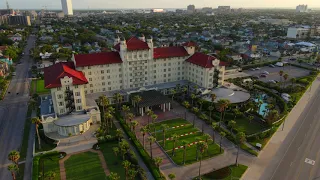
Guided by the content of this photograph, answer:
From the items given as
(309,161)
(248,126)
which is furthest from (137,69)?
(309,161)

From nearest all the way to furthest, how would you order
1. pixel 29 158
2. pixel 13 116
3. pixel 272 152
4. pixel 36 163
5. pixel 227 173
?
pixel 227 173, pixel 36 163, pixel 29 158, pixel 272 152, pixel 13 116

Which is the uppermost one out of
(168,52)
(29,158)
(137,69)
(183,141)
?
(168,52)

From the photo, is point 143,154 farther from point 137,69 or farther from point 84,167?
point 137,69

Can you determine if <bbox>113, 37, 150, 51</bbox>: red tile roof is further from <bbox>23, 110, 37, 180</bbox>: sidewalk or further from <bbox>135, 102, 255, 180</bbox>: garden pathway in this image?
<bbox>23, 110, 37, 180</bbox>: sidewalk

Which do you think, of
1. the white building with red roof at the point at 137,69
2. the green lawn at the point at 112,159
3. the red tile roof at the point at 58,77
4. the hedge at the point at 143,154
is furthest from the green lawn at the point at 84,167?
the red tile roof at the point at 58,77

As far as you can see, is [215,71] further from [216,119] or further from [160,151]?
[160,151]

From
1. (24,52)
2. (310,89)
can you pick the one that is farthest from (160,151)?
(24,52)
